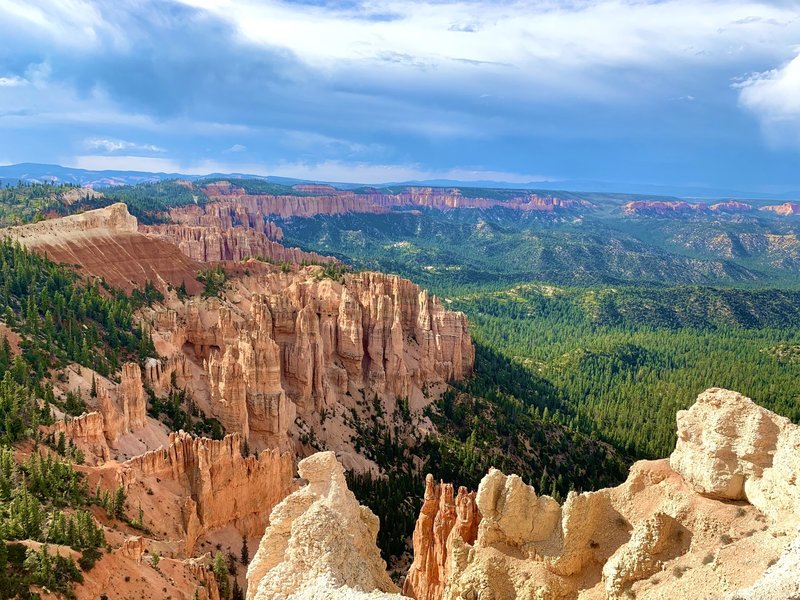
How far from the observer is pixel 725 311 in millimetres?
145750

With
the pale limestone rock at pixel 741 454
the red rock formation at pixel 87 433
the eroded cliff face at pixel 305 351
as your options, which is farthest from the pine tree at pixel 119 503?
the pale limestone rock at pixel 741 454

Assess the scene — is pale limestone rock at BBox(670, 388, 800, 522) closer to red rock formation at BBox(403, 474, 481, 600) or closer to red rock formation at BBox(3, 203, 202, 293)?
red rock formation at BBox(403, 474, 481, 600)

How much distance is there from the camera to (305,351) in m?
55.0

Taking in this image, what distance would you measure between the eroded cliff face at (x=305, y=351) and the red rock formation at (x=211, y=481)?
10.8m

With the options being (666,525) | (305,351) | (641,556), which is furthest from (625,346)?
(641,556)

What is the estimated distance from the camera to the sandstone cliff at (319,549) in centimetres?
1755

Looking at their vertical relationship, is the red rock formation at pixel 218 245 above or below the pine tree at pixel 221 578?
above

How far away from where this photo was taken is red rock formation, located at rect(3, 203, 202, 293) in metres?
66.2

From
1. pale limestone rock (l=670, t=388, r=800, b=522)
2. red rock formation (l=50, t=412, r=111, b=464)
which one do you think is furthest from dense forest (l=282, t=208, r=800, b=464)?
pale limestone rock (l=670, t=388, r=800, b=522)

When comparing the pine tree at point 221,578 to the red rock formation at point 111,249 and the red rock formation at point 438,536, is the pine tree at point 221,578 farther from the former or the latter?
the red rock formation at point 111,249

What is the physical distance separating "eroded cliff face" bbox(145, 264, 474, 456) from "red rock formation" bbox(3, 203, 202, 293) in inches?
249

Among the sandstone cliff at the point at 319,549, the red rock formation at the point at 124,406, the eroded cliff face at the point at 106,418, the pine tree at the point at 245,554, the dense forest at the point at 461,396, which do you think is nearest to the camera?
the sandstone cliff at the point at 319,549

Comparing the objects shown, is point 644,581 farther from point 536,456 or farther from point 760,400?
point 760,400

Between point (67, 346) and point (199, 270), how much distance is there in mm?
32431
